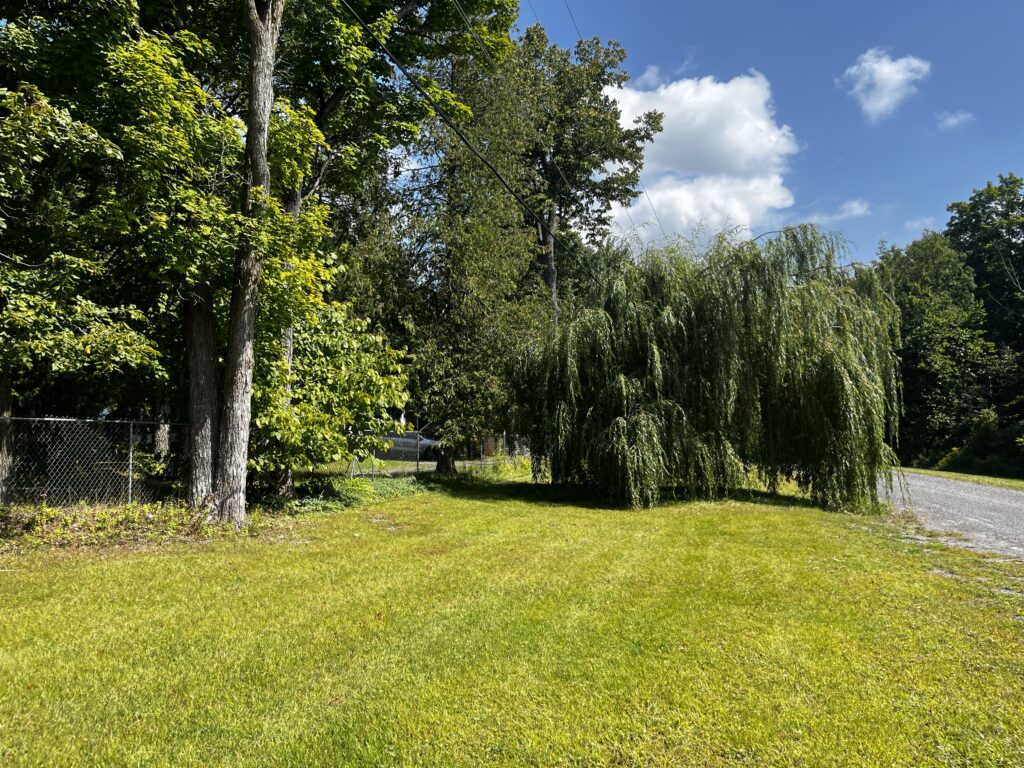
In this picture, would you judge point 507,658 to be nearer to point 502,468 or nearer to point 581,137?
point 502,468

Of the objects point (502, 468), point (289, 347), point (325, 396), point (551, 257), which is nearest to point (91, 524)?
point (325, 396)

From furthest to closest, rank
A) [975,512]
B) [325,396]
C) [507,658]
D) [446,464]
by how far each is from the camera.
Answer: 1. [446,464]
2. [975,512]
3. [325,396]
4. [507,658]

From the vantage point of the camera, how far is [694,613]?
4844 mm

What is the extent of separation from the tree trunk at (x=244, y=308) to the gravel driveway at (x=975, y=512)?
1004cm

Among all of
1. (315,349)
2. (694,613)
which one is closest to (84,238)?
(315,349)

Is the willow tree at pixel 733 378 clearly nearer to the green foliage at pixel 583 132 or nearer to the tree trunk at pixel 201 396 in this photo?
the tree trunk at pixel 201 396

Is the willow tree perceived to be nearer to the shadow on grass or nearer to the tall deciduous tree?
the shadow on grass

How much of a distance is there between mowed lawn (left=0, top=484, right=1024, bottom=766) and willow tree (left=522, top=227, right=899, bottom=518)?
4.40 metres

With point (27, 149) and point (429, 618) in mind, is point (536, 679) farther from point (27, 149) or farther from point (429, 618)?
point (27, 149)

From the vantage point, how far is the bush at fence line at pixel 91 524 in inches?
277

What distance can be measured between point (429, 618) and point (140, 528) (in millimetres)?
4976

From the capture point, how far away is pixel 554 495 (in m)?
13.3

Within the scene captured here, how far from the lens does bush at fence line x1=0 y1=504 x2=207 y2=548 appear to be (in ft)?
23.1

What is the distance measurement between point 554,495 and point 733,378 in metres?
4.52
